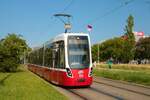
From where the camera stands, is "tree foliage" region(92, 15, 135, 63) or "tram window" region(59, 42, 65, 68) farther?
"tree foliage" region(92, 15, 135, 63)

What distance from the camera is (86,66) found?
20.4 m

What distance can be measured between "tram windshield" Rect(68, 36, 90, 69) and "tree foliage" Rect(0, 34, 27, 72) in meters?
23.0

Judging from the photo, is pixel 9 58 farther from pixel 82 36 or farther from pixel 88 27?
pixel 82 36

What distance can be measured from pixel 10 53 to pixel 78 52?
24.1 m

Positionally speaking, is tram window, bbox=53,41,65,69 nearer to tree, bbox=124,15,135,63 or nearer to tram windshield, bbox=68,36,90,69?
tram windshield, bbox=68,36,90,69

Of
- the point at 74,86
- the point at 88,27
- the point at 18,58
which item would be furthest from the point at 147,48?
the point at 74,86

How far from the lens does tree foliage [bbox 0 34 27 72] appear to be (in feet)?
140

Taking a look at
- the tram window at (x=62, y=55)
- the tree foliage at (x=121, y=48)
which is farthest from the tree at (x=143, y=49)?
the tram window at (x=62, y=55)

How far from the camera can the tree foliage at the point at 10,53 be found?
4275cm

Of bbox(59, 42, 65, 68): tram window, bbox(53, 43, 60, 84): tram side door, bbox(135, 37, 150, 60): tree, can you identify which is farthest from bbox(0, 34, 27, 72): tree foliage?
bbox(135, 37, 150, 60): tree

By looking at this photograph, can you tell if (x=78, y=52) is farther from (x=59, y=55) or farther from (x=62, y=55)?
(x=59, y=55)

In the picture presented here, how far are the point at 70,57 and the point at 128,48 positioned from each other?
344 ft

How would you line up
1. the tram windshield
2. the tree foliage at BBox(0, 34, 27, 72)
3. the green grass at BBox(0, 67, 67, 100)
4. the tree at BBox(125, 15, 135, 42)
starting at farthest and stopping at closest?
1. the tree at BBox(125, 15, 135, 42)
2. the tree foliage at BBox(0, 34, 27, 72)
3. the tram windshield
4. the green grass at BBox(0, 67, 67, 100)

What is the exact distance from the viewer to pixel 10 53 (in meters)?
43.3
